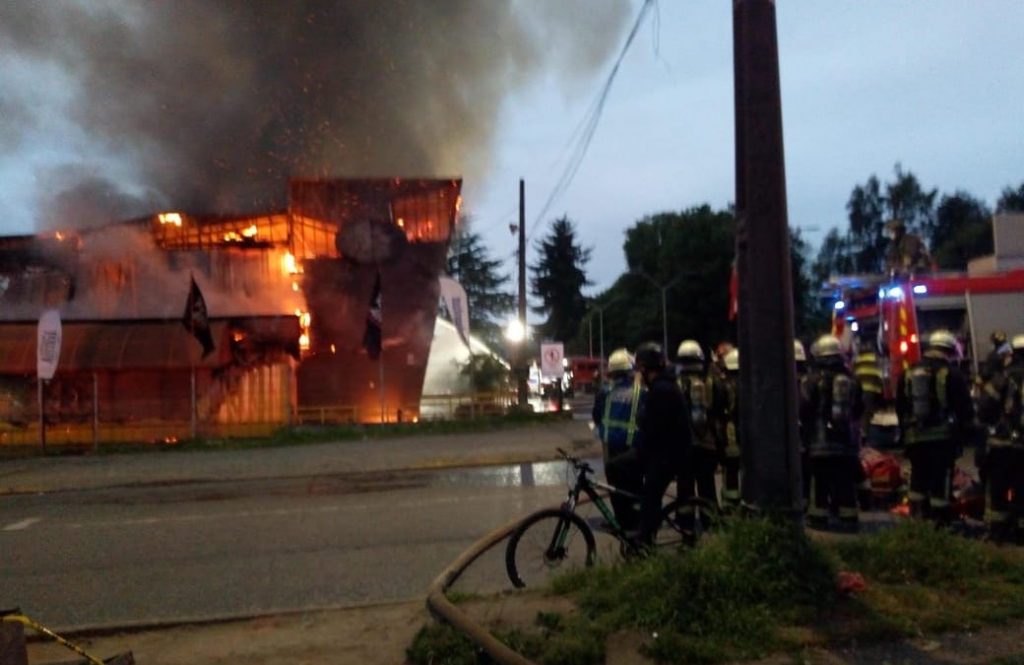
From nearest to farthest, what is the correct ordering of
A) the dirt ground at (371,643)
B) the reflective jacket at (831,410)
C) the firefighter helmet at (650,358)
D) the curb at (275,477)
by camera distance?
the dirt ground at (371,643) → the firefighter helmet at (650,358) → the reflective jacket at (831,410) → the curb at (275,477)

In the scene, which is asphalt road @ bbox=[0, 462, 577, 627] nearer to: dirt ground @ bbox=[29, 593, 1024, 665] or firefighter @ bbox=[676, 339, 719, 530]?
dirt ground @ bbox=[29, 593, 1024, 665]

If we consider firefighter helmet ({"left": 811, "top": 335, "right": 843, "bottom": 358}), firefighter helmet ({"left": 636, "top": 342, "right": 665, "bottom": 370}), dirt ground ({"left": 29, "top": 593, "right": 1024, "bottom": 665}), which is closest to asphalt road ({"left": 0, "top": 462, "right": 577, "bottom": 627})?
dirt ground ({"left": 29, "top": 593, "right": 1024, "bottom": 665})

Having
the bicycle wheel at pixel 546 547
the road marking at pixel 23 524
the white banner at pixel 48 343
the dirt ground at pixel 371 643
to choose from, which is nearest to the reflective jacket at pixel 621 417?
the bicycle wheel at pixel 546 547

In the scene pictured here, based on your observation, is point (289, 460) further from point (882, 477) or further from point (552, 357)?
point (882, 477)

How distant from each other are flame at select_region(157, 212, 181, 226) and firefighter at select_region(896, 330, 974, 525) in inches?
968

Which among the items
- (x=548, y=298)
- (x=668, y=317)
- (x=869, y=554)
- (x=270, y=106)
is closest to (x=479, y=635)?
(x=869, y=554)

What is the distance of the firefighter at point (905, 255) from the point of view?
13.7 meters

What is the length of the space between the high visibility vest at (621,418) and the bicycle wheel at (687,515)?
0.65 metres

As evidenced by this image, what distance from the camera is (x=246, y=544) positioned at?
30.6 feet

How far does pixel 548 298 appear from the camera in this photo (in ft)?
247

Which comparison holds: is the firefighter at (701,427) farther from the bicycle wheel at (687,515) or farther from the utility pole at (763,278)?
the utility pole at (763,278)

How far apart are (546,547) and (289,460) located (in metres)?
12.5

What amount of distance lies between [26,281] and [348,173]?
9.15 metres

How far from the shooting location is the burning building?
26.9m
